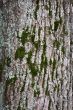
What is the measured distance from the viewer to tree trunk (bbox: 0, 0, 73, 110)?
264 cm

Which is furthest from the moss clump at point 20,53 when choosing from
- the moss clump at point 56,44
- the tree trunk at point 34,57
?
the moss clump at point 56,44

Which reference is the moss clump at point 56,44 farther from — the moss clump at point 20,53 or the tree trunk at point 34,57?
the moss clump at point 20,53

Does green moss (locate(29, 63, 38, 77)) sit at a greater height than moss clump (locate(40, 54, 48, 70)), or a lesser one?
lesser

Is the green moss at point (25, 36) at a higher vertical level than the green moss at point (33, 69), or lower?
higher

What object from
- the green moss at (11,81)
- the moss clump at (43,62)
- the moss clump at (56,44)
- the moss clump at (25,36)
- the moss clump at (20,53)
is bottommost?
the green moss at (11,81)

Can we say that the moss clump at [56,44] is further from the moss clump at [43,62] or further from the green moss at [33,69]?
the green moss at [33,69]

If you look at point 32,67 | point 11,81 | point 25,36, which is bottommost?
point 11,81

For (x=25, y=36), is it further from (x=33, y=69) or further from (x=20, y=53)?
(x=33, y=69)

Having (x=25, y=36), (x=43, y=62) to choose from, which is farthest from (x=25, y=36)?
(x=43, y=62)

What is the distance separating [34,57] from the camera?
8.79 ft

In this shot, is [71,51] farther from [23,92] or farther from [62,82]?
[23,92]

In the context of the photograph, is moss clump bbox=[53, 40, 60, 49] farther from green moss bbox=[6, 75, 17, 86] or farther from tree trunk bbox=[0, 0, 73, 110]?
green moss bbox=[6, 75, 17, 86]

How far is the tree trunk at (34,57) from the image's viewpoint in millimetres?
2643

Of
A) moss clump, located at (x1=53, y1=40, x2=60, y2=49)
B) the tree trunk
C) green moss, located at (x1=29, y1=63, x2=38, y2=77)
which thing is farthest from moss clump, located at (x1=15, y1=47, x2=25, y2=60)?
moss clump, located at (x1=53, y1=40, x2=60, y2=49)
